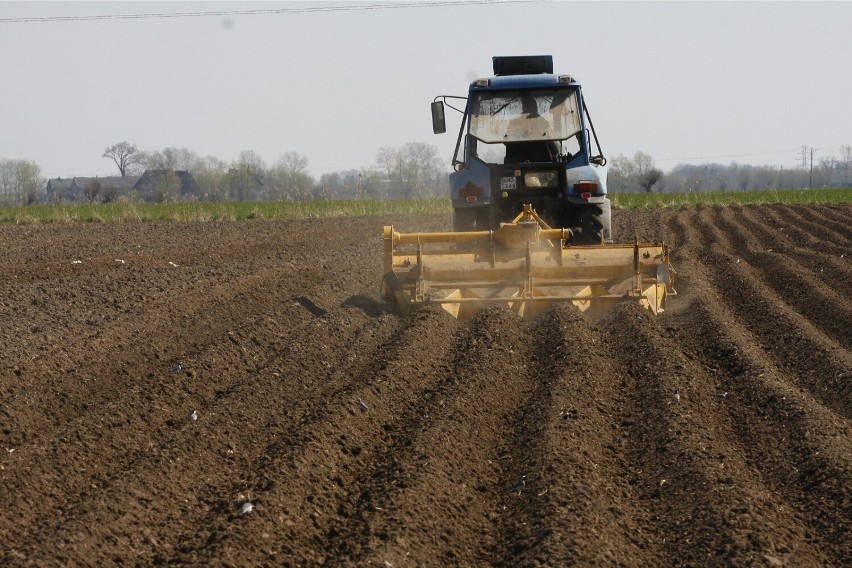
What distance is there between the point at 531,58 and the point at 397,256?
2.98 meters

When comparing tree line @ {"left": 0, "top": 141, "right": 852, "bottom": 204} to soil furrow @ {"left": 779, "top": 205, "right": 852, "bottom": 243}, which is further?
tree line @ {"left": 0, "top": 141, "right": 852, "bottom": 204}

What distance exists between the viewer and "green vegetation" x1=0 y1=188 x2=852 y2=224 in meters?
26.6

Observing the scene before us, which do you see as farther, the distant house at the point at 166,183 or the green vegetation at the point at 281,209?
the distant house at the point at 166,183

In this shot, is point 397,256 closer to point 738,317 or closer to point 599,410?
point 738,317

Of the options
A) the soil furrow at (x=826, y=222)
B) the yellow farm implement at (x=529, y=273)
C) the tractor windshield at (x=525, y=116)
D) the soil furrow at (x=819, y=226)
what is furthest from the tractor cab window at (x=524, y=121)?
the soil furrow at (x=826, y=222)

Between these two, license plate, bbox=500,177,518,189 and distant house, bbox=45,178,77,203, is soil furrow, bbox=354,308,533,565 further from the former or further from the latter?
distant house, bbox=45,178,77,203

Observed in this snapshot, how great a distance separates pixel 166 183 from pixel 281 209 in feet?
105

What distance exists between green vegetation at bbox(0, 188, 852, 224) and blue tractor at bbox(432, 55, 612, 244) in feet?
51.1

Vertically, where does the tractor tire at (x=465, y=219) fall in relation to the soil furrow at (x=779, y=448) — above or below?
above

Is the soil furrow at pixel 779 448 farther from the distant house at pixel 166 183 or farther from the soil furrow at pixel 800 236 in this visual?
the distant house at pixel 166 183

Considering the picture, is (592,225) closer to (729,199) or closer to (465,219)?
(465,219)

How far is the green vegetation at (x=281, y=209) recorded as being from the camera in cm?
2656

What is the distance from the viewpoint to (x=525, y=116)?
10.9 m

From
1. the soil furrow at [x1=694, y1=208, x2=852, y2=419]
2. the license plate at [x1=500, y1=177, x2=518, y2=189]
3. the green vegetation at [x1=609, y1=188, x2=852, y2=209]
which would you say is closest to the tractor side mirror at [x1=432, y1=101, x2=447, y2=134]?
the license plate at [x1=500, y1=177, x2=518, y2=189]
